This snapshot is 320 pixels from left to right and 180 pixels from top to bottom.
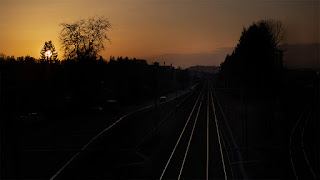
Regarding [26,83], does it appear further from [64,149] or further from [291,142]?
[291,142]

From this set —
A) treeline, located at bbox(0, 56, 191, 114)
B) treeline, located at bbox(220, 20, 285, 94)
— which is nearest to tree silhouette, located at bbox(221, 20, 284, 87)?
treeline, located at bbox(220, 20, 285, 94)

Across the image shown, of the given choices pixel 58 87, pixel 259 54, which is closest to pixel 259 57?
pixel 259 54

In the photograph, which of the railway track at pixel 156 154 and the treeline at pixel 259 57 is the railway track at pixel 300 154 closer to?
the railway track at pixel 156 154

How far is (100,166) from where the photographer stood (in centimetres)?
1945

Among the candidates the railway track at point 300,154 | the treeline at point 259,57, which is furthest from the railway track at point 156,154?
the treeline at point 259,57

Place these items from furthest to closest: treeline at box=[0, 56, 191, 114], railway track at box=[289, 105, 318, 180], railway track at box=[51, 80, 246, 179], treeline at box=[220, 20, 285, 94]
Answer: treeline at box=[220, 20, 285, 94]
treeline at box=[0, 56, 191, 114]
railway track at box=[51, 80, 246, 179]
railway track at box=[289, 105, 318, 180]

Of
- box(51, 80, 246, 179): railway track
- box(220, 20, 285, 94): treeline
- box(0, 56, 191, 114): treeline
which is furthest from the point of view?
box(220, 20, 285, 94): treeline

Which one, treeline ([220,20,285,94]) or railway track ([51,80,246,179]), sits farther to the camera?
treeline ([220,20,285,94])

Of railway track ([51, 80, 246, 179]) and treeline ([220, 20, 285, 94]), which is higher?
treeline ([220, 20, 285, 94])

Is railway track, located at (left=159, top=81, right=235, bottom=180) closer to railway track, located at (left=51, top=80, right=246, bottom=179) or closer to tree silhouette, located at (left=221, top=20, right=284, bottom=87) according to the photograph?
railway track, located at (left=51, top=80, right=246, bottom=179)

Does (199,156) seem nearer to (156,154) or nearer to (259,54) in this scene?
(156,154)

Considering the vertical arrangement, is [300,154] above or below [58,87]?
below

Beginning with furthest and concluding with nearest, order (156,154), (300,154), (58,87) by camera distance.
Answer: (58,87), (156,154), (300,154)

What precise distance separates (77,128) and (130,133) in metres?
5.40
